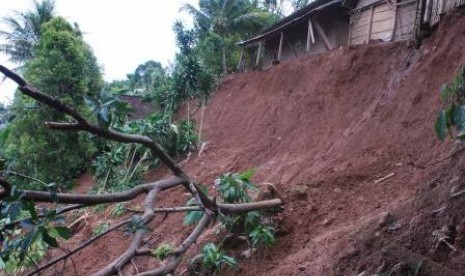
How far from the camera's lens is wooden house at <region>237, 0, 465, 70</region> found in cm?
902

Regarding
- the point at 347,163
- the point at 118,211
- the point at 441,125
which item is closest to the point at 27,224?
the point at 441,125

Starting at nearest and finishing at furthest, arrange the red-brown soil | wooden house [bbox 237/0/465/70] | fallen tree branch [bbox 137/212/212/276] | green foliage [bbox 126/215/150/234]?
green foliage [bbox 126/215/150/234] < fallen tree branch [bbox 137/212/212/276] < the red-brown soil < wooden house [bbox 237/0/465/70]

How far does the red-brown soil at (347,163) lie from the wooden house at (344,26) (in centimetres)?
63

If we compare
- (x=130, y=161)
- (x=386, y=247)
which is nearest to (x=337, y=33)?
(x=130, y=161)

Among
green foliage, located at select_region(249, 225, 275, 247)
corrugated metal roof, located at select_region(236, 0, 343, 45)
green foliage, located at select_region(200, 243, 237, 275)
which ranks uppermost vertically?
corrugated metal roof, located at select_region(236, 0, 343, 45)

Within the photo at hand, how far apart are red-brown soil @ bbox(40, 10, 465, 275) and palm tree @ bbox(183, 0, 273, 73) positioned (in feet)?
25.1

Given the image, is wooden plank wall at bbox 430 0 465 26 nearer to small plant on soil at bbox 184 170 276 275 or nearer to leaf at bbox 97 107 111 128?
small plant on soil at bbox 184 170 276 275

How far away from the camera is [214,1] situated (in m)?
22.9

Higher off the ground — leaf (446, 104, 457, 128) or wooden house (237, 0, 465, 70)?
wooden house (237, 0, 465, 70)

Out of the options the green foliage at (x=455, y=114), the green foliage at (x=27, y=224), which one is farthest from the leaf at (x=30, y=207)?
the green foliage at (x=455, y=114)

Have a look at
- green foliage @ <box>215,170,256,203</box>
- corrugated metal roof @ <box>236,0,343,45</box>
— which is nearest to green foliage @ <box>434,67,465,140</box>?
green foliage @ <box>215,170,256,203</box>

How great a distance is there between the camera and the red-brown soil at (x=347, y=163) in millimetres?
3758

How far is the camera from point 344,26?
45.4 ft

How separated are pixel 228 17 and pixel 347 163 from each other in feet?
56.6
